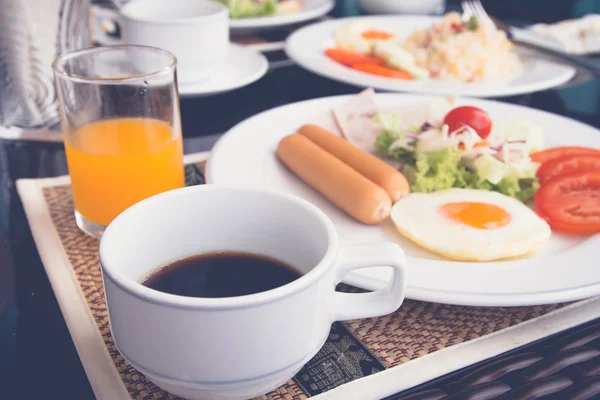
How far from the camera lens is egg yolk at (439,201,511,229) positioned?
1178 millimetres

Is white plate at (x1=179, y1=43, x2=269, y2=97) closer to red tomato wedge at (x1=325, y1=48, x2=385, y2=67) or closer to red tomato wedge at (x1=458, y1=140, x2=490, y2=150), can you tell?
red tomato wedge at (x1=325, y1=48, x2=385, y2=67)

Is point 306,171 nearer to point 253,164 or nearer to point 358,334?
point 253,164

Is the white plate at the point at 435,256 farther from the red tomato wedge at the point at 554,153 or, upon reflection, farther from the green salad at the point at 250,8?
the green salad at the point at 250,8

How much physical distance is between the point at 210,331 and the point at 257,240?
0.84 feet

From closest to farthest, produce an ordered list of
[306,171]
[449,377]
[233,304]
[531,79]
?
1. [233,304]
2. [449,377]
3. [306,171]
4. [531,79]

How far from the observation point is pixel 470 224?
117 cm

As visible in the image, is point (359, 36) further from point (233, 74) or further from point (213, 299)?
point (213, 299)

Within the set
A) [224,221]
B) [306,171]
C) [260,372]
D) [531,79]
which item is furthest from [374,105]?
[260,372]

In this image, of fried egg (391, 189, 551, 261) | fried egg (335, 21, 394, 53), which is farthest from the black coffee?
fried egg (335, 21, 394, 53)

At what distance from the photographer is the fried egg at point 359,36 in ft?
8.39

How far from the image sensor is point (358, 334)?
95 cm

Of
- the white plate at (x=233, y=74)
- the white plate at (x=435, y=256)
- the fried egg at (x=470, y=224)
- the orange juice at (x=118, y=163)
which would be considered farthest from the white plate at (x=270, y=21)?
the fried egg at (x=470, y=224)

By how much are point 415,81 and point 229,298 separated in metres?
1.64

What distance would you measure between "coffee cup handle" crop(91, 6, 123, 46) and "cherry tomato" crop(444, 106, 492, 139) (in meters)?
1.26
